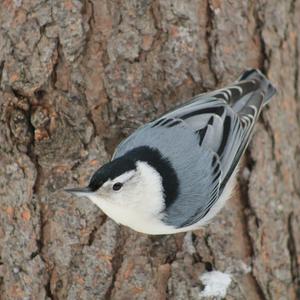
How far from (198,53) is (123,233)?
2.40 feet

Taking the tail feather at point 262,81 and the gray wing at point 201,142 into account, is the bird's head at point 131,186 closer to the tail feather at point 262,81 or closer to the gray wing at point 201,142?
the gray wing at point 201,142

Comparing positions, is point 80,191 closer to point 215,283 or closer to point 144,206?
point 144,206

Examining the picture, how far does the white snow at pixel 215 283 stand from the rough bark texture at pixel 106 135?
0.08ft

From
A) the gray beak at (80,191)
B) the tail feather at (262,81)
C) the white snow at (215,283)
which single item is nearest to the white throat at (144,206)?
the gray beak at (80,191)

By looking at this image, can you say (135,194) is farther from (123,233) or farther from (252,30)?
(252,30)

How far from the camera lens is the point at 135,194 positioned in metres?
2.17

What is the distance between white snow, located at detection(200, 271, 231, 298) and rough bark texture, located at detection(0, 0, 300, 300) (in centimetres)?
2

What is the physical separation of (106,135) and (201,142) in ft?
1.15

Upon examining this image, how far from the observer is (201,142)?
2.29 metres

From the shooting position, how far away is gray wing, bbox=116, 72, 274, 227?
222 centimetres

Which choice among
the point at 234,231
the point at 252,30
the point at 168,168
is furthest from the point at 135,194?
the point at 252,30

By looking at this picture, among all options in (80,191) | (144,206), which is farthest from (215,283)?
(80,191)

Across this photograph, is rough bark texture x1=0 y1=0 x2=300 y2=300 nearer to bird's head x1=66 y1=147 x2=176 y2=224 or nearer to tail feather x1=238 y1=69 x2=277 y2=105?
tail feather x1=238 y1=69 x2=277 y2=105

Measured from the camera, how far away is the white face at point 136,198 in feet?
6.87
